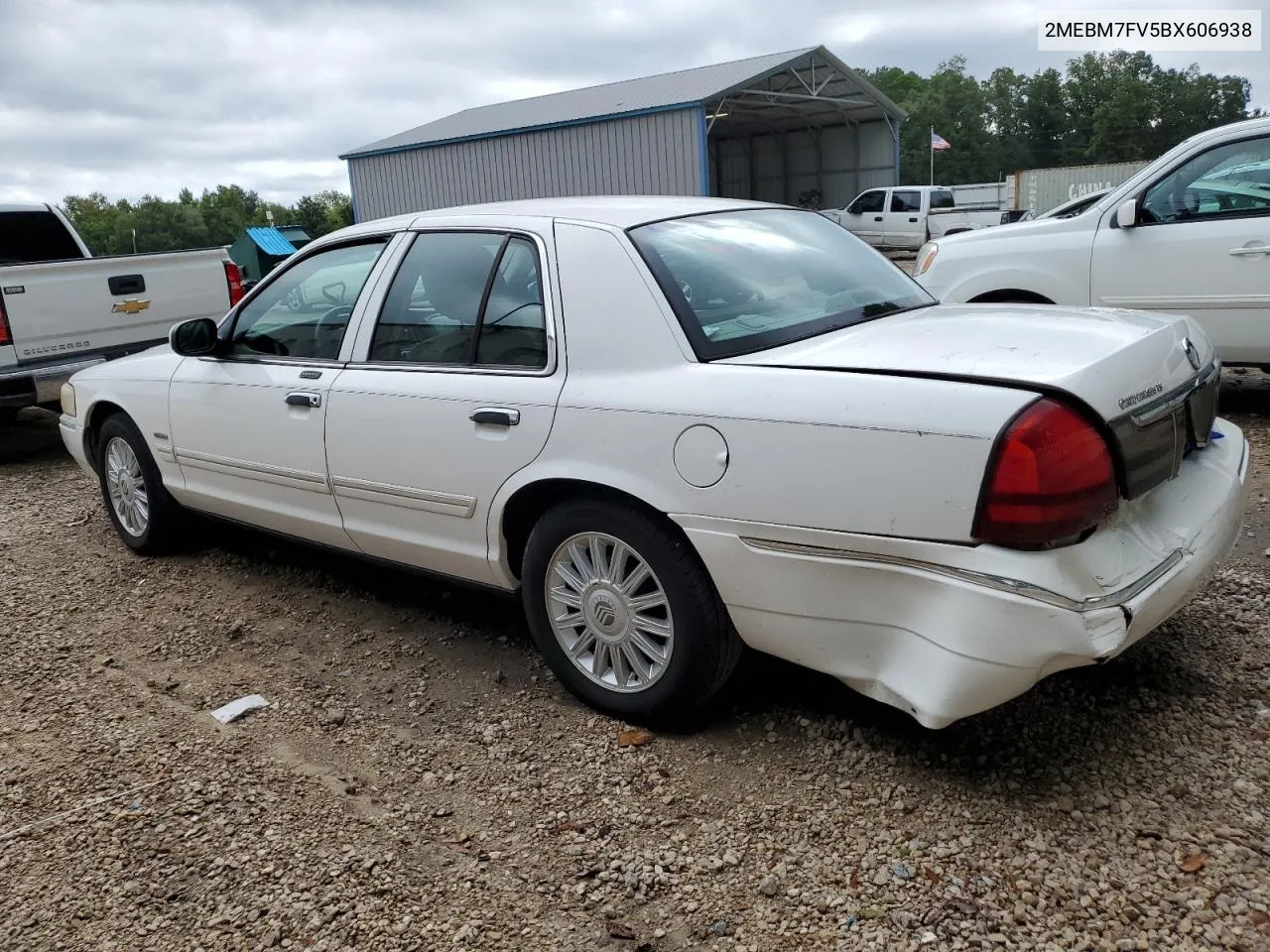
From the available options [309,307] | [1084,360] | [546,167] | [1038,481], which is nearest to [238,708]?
[309,307]

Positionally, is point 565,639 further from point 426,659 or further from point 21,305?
point 21,305

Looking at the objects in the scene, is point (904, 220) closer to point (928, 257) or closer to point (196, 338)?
point (928, 257)

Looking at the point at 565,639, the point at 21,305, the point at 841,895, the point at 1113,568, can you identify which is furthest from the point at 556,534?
the point at 21,305

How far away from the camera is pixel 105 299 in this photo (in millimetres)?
7598

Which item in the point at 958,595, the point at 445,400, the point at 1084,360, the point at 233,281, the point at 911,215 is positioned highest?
the point at 911,215

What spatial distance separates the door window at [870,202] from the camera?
26.0 meters

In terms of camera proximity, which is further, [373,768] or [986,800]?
[373,768]

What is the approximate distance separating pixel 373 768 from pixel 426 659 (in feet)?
2.46

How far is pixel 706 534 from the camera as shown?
2.79 m

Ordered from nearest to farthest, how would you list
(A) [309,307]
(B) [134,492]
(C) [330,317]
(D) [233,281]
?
(C) [330,317]
(A) [309,307]
(B) [134,492]
(D) [233,281]

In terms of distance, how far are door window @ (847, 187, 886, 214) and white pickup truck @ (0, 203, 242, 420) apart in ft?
67.0

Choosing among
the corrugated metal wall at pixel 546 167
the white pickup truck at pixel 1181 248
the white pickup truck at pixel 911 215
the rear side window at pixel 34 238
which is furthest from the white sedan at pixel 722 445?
the white pickup truck at pixel 911 215

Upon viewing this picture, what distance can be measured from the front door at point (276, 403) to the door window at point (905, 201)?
905 inches

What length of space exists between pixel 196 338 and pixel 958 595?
10.9ft
